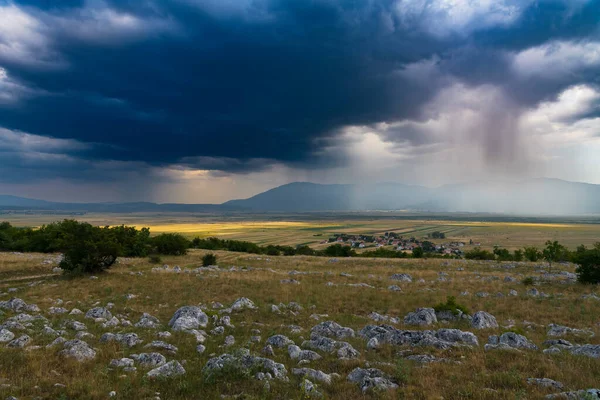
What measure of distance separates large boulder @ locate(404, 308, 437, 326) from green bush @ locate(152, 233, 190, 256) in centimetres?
4618

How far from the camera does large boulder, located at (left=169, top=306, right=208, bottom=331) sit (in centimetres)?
1579

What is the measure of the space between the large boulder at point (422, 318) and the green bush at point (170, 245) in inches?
1818

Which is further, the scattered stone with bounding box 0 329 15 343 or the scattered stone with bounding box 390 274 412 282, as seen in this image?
the scattered stone with bounding box 390 274 412 282

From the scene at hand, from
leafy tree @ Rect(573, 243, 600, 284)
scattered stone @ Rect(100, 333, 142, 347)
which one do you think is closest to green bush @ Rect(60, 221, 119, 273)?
scattered stone @ Rect(100, 333, 142, 347)

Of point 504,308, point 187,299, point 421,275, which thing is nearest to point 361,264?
point 421,275

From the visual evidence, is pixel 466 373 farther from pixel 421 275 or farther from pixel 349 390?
pixel 421 275

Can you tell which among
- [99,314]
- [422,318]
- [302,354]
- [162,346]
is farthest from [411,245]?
[162,346]

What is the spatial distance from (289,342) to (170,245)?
47.9m

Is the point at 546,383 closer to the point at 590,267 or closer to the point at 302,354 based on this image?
the point at 302,354

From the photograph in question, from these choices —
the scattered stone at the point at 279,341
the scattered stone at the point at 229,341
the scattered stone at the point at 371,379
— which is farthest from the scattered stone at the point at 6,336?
the scattered stone at the point at 371,379

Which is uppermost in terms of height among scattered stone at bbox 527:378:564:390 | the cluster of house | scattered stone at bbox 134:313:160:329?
scattered stone at bbox 527:378:564:390

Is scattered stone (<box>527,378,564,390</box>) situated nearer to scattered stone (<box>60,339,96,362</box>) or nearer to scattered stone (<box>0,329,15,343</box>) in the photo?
scattered stone (<box>60,339,96,362</box>)

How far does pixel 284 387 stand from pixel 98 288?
22.8 meters

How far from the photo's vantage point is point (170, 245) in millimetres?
55906
